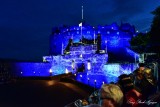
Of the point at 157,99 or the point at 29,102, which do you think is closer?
the point at 157,99

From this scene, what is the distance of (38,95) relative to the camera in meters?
17.8

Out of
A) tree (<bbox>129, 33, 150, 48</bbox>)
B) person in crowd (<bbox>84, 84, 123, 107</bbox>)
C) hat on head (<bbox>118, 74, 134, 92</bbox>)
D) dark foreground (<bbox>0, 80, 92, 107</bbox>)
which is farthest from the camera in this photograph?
tree (<bbox>129, 33, 150, 48</bbox>)

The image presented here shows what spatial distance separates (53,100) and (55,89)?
3.82 meters

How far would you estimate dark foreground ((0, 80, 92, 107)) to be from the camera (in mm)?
15114

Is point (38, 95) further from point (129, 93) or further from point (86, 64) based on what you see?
point (86, 64)

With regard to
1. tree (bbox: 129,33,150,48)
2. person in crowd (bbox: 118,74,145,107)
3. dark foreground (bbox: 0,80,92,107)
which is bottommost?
dark foreground (bbox: 0,80,92,107)

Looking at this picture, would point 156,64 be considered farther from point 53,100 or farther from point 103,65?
point 103,65

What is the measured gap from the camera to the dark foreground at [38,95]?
1511 centimetres

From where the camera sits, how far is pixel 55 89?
2014 cm

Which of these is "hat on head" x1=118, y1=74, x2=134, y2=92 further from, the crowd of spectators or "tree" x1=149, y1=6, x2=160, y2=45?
"tree" x1=149, y1=6, x2=160, y2=45

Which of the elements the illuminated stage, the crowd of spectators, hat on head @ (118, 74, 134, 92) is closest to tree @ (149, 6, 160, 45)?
the illuminated stage

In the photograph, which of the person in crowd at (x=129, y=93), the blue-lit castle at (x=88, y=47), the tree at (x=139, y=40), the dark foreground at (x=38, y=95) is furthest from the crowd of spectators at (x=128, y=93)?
the tree at (x=139, y=40)

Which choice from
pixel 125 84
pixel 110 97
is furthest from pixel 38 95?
pixel 110 97

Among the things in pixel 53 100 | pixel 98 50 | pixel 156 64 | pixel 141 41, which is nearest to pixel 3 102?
pixel 53 100
